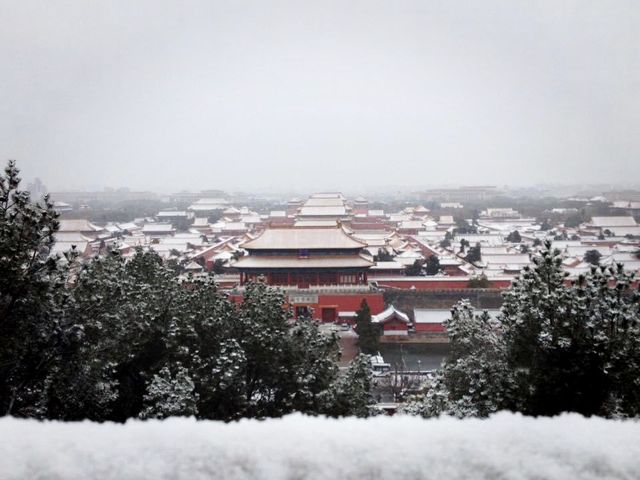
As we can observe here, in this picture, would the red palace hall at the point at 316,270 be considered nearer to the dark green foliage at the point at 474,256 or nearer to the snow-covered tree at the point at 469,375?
the dark green foliage at the point at 474,256

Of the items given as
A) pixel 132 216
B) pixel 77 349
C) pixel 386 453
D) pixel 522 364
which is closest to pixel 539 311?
pixel 522 364

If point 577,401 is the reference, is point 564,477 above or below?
above

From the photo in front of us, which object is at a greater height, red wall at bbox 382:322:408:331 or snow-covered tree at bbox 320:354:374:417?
snow-covered tree at bbox 320:354:374:417

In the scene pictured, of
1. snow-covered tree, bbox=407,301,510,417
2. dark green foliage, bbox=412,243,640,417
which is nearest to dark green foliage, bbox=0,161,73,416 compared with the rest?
snow-covered tree, bbox=407,301,510,417

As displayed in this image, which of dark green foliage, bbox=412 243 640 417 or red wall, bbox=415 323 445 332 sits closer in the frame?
dark green foliage, bbox=412 243 640 417

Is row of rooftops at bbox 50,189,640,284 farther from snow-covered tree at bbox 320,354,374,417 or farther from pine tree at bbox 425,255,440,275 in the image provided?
snow-covered tree at bbox 320,354,374,417

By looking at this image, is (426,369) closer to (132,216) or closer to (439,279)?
(439,279)

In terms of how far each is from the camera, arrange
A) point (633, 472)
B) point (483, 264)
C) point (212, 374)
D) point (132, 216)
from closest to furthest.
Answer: point (633, 472)
point (212, 374)
point (483, 264)
point (132, 216)
